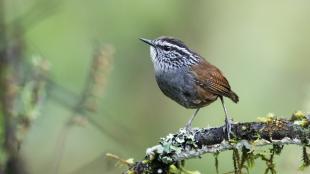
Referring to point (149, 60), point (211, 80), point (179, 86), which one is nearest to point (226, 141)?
point (179, 86)

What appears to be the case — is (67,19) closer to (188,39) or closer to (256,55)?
(188,39)

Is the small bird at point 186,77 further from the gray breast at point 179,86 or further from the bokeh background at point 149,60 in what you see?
the bokeh background at point 149,60

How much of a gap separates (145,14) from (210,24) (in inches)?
106

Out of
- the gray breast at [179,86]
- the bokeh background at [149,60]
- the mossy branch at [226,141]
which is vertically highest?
the bokeh background at [149,60]

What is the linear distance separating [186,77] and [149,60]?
5.80m

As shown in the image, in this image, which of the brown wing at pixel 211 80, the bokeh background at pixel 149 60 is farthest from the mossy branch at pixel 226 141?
the bokeh background at pixel 149 60

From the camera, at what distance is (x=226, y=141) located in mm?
3639

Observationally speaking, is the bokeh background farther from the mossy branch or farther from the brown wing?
the mossy branch

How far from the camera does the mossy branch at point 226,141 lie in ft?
11.4

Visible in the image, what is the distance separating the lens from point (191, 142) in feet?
12.2

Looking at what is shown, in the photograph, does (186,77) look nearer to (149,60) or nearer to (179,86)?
(179,86)

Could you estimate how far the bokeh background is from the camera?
9188 mm

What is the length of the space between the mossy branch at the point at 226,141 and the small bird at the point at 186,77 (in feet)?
4.36

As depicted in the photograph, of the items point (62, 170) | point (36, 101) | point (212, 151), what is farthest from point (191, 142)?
point (62, 170)
